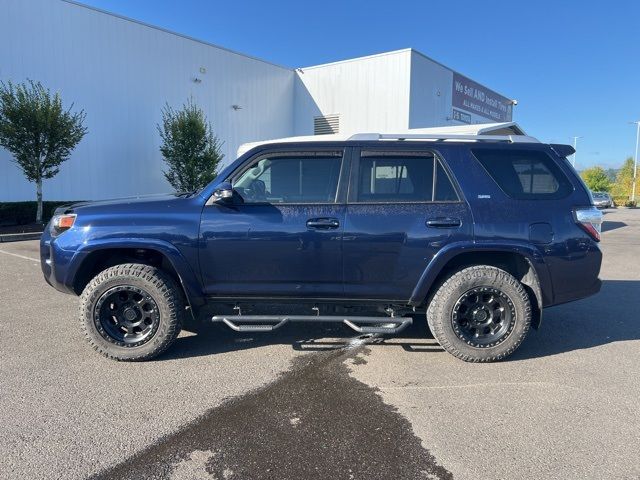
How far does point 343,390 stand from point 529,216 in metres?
2.16

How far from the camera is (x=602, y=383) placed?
11.6 feet

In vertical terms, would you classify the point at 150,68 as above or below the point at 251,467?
above

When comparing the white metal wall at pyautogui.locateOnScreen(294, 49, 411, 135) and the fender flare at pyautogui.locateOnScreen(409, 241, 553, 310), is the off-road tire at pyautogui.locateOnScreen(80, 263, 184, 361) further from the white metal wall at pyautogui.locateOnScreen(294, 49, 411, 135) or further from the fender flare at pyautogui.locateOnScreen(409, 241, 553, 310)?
the white metal wall at pyautogui.locateOnScreen(294, 49, 411, 135)

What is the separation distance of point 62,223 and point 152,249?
35.0 inches

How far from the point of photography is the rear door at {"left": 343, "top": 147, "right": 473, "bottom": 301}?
3.76 m

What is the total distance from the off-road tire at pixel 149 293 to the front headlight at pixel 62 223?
516mm

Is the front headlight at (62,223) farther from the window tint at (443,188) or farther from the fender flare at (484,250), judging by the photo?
the window tint at (443,188)

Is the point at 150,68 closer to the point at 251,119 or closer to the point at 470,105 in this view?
the point at 251,119

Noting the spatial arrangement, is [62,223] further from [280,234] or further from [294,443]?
[294,443]

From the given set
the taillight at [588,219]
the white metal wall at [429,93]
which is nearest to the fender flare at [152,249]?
the taillight at [588,219]

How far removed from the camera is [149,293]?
3.82 m

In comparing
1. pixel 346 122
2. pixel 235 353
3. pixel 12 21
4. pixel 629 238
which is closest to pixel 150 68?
pixel 12 21

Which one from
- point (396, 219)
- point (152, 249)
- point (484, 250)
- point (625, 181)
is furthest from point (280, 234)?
point (625, 181)

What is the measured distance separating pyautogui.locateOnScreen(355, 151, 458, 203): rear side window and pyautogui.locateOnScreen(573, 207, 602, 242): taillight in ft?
3.54
